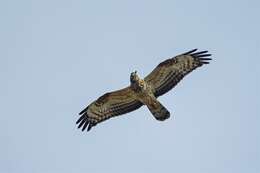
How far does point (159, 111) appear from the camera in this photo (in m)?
14.8

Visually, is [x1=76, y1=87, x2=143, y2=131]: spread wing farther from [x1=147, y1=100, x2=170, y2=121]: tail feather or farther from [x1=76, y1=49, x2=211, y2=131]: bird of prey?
[x1=147, y1=100, x2=170, y2=121]: tail feather

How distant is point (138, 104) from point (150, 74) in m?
0.90

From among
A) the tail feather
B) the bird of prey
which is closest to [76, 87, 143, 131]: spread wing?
the bird of prey

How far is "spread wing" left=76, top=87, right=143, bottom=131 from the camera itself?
15367 millimetres

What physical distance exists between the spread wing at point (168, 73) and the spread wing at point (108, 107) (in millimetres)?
630

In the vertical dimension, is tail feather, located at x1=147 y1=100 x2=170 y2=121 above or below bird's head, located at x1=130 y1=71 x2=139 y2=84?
below

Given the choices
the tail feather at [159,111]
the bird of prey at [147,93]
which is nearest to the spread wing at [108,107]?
the bird of prey at [147,93]

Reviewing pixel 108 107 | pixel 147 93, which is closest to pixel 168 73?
pixel 147 93

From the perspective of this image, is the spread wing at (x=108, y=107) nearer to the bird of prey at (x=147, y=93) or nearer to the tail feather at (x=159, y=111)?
the bird of prey at (x=147, y=93)

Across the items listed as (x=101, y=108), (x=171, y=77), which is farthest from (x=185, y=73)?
(x=101, y=108)

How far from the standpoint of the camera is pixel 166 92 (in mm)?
15102

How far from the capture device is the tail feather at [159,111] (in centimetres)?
1473

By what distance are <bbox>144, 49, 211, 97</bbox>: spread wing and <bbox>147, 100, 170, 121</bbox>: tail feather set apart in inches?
15.2

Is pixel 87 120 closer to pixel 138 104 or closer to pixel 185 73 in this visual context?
pixel 138 104
